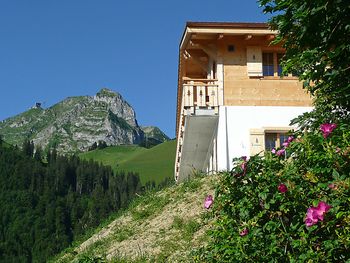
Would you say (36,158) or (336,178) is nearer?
(336,178)

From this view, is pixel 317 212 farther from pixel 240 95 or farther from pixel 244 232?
pixel 240 95

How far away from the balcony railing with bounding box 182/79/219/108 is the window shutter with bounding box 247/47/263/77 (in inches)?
51.7

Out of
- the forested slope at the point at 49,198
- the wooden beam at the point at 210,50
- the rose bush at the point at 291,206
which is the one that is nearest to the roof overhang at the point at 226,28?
the wooden beam at the point at 210,50

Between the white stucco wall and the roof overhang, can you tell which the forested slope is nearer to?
the white stucco wall

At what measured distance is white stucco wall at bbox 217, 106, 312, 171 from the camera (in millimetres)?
19922

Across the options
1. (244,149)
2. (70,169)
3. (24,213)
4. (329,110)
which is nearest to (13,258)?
(24,213)

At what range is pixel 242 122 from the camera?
789 inches

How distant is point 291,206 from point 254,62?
1446cm

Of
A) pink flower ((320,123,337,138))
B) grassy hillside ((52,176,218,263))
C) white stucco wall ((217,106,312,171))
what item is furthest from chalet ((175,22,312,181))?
pink flower ((320,123,337,138))

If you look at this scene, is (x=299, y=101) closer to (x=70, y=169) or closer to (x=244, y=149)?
(x=244, y=149)

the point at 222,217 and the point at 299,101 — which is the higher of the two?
the point at 299,101

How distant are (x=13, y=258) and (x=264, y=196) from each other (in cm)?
12704

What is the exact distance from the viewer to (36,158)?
583ft

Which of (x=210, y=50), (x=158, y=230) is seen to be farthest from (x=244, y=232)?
(x=210, y=50)
